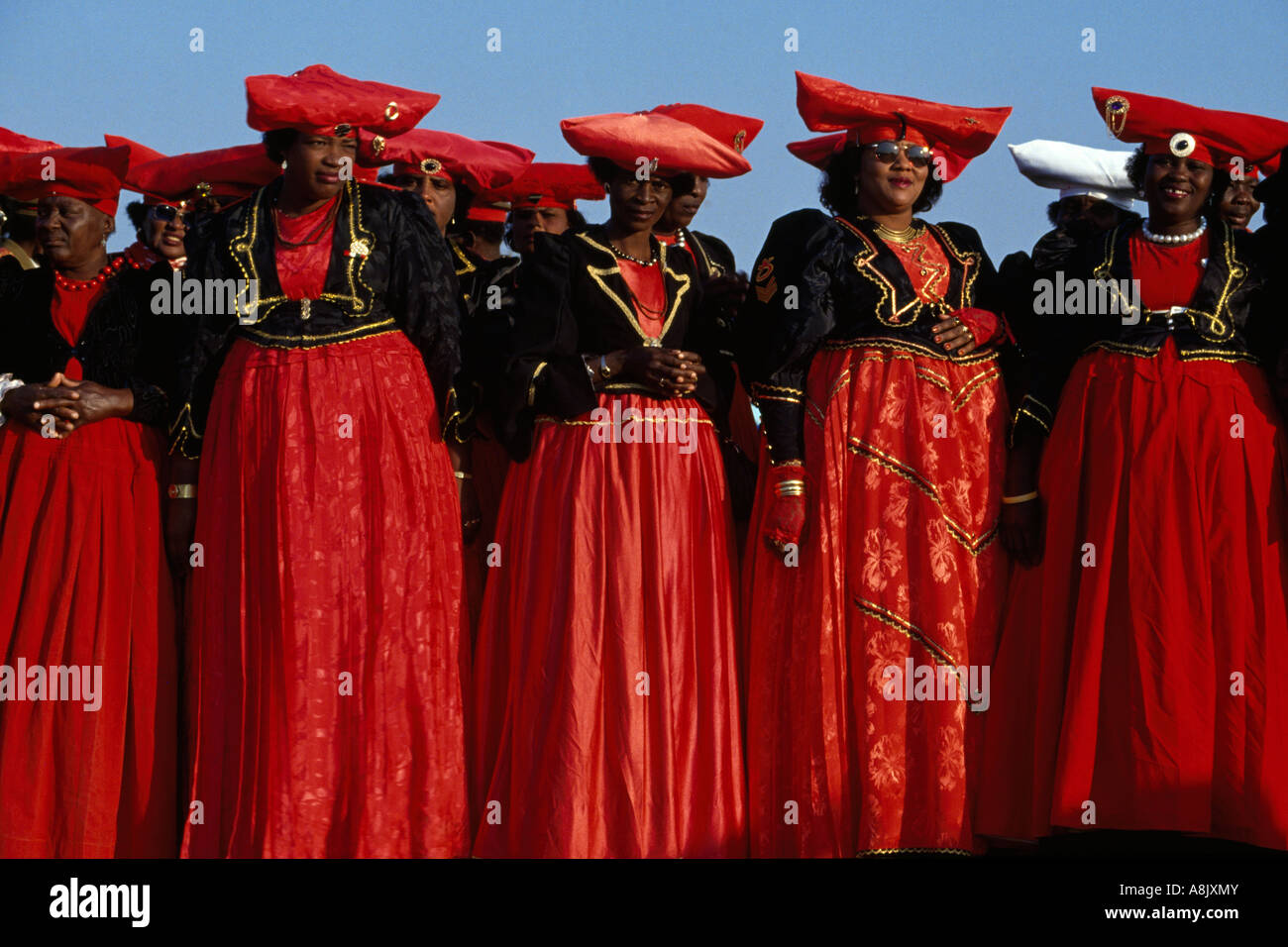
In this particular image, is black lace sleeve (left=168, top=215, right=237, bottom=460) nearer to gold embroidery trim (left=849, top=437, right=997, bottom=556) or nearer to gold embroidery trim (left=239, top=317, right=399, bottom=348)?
gold embroidery trim (left=239, top=317, right=399, bottom=348)

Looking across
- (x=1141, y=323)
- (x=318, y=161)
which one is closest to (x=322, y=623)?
(x=318, y=161)

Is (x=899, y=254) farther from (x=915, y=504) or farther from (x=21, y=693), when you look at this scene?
(x=21, y=693)

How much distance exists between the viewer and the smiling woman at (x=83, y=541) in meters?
6.36

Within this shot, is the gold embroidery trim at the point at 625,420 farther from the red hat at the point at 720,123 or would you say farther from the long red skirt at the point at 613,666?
the red hat at the point at 720,123

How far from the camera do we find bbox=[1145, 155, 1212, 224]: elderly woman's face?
6.25 meters

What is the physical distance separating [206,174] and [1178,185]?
11.6 feet

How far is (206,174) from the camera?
22.4 feet

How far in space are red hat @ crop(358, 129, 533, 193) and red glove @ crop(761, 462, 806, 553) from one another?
2.23 m

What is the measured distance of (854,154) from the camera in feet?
21.5

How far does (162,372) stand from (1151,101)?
3646 millimetres

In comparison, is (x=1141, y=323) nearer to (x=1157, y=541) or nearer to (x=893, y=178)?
(x=1157, y=541)

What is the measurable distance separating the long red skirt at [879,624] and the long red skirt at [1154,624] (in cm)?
21

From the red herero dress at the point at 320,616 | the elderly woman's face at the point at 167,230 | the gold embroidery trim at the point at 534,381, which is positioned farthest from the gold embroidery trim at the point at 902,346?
the elderly woman's face at the point at 167,230
